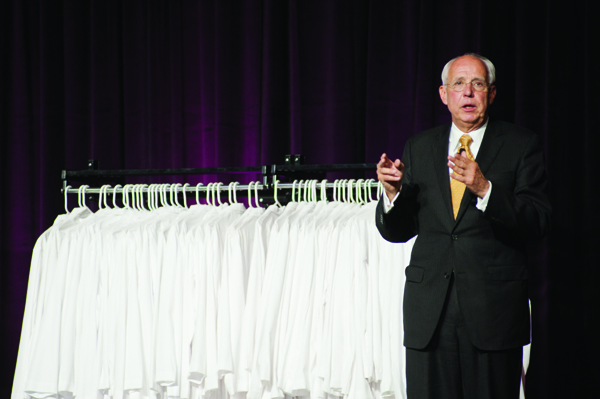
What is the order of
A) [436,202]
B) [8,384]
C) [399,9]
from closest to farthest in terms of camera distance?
1. [436,202]
2. [399,9]
3. [8,384]

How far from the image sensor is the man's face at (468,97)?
1.90 meters

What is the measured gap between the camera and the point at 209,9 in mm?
3590

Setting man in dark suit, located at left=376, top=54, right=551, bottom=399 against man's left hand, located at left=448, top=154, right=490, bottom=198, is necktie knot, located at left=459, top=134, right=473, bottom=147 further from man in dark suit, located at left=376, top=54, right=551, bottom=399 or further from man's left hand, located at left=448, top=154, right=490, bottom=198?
man's left hand, located at left=448, top=154, right=490, bottom=198

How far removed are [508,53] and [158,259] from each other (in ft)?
6.36

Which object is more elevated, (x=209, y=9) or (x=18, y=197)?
(x=209, y=9)

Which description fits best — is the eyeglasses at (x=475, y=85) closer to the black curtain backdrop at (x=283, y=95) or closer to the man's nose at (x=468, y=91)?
the man's nose at (x=468, y=91)

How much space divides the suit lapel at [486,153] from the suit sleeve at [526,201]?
7cm

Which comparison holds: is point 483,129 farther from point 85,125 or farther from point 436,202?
point 85,125

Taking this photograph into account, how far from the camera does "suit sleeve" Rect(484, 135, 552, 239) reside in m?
1.66

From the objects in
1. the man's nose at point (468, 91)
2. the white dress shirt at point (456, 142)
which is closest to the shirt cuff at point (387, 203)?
the white dress shirt at point (456, 142)

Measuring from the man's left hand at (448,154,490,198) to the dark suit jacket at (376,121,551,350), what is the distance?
0.04 metres

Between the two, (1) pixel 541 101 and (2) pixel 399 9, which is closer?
(1) pixel 541 101

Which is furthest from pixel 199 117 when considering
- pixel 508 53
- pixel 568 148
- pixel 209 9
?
pixel 568 148

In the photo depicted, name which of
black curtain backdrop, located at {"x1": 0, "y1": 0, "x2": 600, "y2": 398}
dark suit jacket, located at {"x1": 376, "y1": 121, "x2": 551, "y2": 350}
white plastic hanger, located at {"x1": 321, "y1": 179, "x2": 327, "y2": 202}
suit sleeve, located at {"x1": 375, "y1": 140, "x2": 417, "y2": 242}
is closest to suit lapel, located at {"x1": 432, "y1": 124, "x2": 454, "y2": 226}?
dark suit jacket, located at {"x1": 376, "y1": 121, "x2": 551, "y2": 350}
